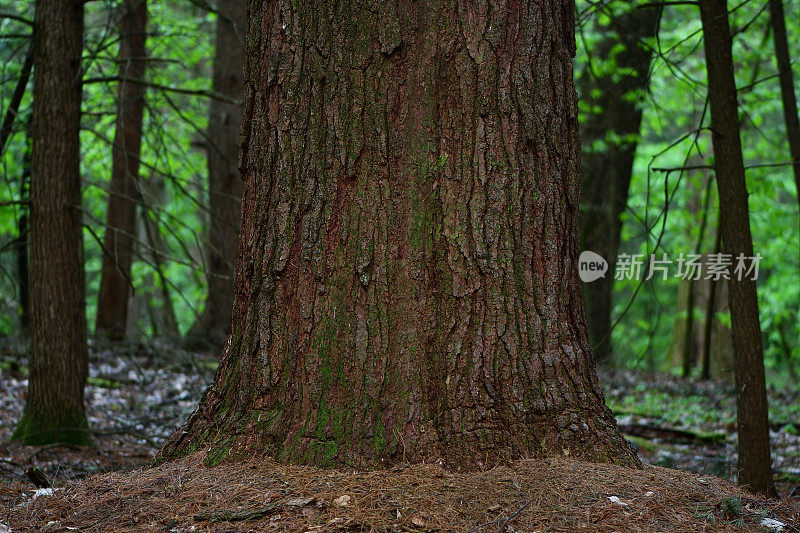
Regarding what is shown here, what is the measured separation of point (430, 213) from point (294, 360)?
0.86 metres

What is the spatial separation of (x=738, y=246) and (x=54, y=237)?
16.3ft

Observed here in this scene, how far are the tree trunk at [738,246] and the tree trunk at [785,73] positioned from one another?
2.11 m

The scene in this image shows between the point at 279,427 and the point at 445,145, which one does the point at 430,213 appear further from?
the point at 279,427

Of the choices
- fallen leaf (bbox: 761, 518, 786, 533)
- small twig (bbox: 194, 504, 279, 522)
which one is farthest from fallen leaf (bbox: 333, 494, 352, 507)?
fallen leaf (bbox: 761, 518, 786, 533)

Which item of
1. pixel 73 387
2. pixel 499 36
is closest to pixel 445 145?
pixel 499 36

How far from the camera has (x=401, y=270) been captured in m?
2.91

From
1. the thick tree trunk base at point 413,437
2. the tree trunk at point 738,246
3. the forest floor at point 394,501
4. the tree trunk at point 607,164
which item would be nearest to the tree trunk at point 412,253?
the thick tree trunk base at point 413,437

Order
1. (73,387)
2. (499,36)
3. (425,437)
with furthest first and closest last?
(73,387)
(499,36)
(425,437)

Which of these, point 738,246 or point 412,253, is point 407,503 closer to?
point 412,253

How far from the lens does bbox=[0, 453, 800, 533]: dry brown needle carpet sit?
8.09 feet

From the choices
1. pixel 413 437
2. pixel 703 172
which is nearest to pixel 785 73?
pixel 413 437

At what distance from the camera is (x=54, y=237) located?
17.4 feet

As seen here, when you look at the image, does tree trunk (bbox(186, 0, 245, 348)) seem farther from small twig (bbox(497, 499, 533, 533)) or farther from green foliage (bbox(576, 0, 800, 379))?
small twig (bbox(497, 499, 533, 533))

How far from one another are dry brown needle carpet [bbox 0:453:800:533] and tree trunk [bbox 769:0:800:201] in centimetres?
482
